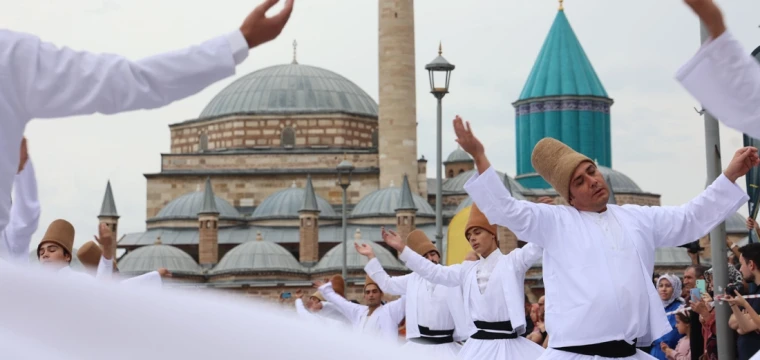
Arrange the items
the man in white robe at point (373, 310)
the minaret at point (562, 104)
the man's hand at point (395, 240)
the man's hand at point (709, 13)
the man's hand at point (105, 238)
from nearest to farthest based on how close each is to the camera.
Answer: the man's hand at point (709, 13) → the man's hand at point (105, 238) → the man's hand at point (395, 240) → the man in white robe at point (373, 310) → the minaret at point (562, 104)

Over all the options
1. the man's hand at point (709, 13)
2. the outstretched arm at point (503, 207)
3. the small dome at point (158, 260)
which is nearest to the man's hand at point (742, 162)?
the outstretched arm at point (503, 207)

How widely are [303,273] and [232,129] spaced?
757 inches

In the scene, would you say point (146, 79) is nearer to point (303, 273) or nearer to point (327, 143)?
point (303, 273)

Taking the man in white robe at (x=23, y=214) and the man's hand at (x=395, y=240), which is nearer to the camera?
the man in white robe at (x=23, y=214)

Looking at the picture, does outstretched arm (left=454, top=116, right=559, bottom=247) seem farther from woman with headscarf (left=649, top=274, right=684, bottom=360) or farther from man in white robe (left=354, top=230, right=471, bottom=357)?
woman with headscarf (left=649, top=274, right=684, bottom=360)

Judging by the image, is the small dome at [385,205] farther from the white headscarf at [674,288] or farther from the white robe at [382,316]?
the white headscarf at [674,288]

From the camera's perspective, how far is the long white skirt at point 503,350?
796cm

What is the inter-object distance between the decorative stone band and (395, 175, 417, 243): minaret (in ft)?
61.4

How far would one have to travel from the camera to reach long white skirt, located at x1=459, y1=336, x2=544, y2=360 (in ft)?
26.1

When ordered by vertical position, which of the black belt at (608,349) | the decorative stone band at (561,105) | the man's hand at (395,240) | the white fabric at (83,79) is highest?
the decorative stone band at (561,105)

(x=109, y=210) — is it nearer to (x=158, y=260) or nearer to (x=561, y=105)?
(x=158, y=260)

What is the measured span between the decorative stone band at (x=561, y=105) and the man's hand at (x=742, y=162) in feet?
228

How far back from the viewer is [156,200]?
70.2m

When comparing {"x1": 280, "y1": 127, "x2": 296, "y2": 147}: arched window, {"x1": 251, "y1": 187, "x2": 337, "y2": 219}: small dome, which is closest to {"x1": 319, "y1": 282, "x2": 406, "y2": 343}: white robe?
{"x1": 251, "y1": 187, "x2": 337, "y2": 219}: small dome
